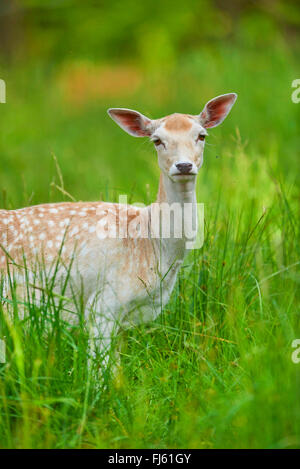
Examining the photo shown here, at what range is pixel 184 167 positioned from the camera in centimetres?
334

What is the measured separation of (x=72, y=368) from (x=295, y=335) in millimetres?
1004

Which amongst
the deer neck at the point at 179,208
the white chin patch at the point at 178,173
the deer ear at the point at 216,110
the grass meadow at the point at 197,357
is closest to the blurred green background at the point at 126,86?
the deer ear at the point at 216,110

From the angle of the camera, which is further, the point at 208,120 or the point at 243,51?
the point at 243,51

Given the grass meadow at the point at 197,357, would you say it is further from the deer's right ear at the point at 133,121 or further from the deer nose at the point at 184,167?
the deer nose at the point at 184,167

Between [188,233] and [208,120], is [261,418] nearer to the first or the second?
[188,233]

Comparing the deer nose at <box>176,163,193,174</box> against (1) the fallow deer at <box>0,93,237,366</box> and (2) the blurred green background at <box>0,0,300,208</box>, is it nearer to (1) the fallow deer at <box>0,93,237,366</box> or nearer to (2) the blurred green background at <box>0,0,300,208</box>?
(1) the fallow deer at <box>0,93,237,366</box>

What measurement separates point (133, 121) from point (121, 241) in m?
0.70

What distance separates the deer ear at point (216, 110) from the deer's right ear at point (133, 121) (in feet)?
1.03

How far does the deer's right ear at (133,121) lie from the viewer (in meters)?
3.82

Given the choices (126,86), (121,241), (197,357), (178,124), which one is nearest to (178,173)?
(178,124)

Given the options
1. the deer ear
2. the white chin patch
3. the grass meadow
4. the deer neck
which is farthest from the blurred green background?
the white chin patch

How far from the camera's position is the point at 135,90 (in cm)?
1100

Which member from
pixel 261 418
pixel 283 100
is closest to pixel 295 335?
pixel 261 418
